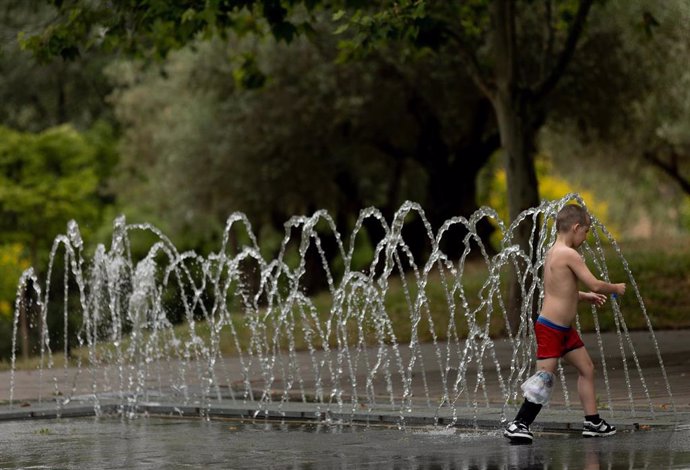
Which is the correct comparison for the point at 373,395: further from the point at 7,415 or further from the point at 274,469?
the point at 274,469

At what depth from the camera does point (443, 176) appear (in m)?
31.0

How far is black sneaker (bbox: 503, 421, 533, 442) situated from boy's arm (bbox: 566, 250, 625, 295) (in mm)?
900

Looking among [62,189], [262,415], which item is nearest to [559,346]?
[262,415]

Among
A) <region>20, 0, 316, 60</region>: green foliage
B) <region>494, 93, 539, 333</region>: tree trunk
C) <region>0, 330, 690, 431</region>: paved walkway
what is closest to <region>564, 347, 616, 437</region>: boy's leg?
<region>0, 330, 690, 431</region>: paved walkway

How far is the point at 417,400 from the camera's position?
12547 millimetres

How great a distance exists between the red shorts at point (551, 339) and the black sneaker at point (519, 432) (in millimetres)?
440

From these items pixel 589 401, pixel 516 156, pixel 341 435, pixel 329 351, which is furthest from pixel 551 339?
pixel 516 156

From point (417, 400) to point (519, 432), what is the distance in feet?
11.7

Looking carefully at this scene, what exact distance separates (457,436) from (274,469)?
5.80ft

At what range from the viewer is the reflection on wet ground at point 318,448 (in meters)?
8.30

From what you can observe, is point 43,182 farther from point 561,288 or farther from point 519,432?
point 519,432

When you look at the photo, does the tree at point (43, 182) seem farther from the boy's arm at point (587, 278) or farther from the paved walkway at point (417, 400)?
the boy's arm at point (587, 278)

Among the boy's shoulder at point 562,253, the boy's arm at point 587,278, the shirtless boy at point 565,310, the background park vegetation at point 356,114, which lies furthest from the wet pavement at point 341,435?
the background park vegetation at point 356,114

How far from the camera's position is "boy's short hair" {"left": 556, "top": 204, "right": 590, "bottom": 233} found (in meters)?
9.15
